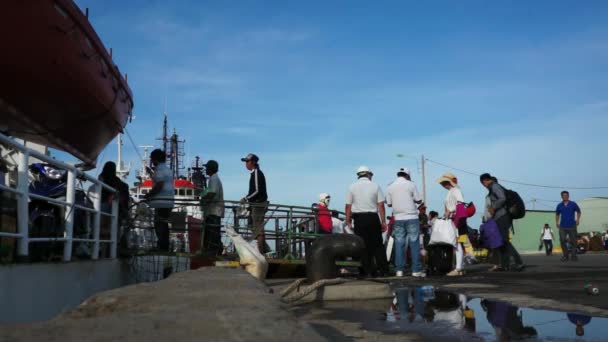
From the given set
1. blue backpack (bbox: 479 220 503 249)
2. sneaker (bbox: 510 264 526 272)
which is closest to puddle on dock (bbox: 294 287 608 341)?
blue backpack (bbox: 479 220 503 249)

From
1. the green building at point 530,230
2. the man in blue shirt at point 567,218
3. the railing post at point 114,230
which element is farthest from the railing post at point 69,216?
the green building at point 530,230

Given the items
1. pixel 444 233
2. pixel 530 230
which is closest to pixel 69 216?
pixel 444 233

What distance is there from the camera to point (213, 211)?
30.3 feet

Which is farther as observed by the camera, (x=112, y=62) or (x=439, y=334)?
(x=112, y=62)

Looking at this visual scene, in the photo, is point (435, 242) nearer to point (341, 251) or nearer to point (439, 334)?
point (341, 251)

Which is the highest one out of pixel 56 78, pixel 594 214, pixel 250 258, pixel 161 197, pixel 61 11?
pixel 61 11

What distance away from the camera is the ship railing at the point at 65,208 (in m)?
4.39

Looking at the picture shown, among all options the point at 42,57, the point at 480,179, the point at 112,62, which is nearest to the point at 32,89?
the point at 42,57

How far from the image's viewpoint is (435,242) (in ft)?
31.6

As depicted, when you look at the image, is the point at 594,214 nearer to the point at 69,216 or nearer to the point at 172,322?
the point at 69,216

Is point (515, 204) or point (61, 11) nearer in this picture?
point (61, 11)

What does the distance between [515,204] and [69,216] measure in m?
7.60

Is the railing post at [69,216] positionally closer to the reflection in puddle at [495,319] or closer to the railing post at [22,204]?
the railing post at [22,204]

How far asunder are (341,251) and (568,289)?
236 cm
